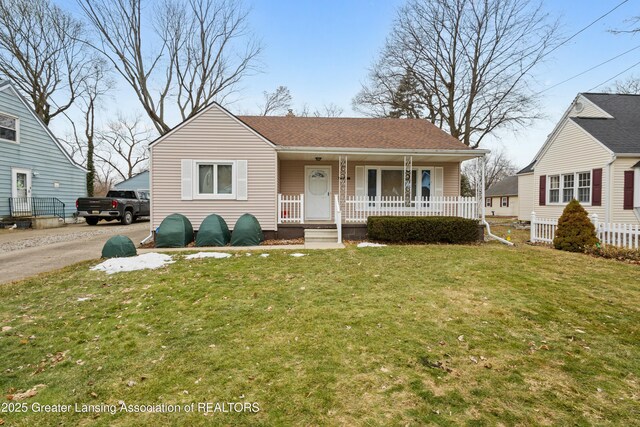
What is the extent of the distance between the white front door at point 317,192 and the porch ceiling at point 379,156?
0.48 meters

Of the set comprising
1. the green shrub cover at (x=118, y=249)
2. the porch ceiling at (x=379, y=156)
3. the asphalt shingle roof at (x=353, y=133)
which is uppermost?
the asphalt shingle roof at (x=353, y=133)

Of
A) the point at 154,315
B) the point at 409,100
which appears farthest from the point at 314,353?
the point at 409,100

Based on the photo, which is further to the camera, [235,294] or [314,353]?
[235,294]

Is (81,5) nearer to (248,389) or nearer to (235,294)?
(235,294)

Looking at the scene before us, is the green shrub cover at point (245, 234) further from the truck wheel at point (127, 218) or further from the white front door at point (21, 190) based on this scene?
the white front door at point (21, 190)

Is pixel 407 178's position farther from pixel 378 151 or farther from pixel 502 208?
pixel 502 208

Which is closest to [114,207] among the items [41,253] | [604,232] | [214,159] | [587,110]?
[41,253]

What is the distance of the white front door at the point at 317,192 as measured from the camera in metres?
12.0

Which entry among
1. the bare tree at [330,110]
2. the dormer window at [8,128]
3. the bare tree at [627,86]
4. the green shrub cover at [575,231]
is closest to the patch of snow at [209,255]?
the green shrub cover at [575,231]

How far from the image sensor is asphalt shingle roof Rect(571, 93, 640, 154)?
12219 millimetres

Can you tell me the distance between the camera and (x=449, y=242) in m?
9.38

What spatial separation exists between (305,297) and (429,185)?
9257 millimetres

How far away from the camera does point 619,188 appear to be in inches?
472

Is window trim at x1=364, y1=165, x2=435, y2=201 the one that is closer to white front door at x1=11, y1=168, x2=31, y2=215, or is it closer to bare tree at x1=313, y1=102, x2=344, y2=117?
white front door at x1=11, y1=168, x2=31, y2=215
